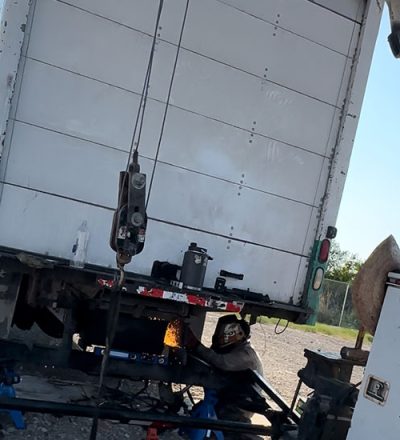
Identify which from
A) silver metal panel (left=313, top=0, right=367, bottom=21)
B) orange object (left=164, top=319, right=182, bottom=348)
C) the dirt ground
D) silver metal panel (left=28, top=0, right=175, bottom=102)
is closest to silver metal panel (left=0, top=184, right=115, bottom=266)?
silver metal panel (left=28, top=0, right=175, bottom=102)

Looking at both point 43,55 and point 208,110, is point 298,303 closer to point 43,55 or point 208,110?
point 208,110

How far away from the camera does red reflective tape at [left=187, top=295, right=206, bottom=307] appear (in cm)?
427

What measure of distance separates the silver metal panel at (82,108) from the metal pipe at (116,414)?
173 centimetres

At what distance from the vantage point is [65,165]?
3.98m

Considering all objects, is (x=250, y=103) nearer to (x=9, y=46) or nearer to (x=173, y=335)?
(x=9, y=46)

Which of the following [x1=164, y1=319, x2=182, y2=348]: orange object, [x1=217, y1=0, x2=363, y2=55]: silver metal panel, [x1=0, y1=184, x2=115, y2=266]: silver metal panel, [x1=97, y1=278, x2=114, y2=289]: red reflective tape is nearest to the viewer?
[x1=0, y1=184, x2=115, y2=266]: silver metal panel

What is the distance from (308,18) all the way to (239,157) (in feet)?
4.15

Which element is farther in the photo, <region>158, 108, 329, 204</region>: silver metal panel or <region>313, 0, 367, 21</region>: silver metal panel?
<region>313, 0, 367, 21</region>: silver metal panel

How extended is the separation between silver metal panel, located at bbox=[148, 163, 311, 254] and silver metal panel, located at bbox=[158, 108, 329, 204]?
70 millimetres

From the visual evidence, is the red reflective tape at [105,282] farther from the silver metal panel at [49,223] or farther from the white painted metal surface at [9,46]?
the white painted metal surface at [9,46]

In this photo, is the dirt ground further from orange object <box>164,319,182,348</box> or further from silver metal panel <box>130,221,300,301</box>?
silver metal panel <box>130,221,300,301</box>

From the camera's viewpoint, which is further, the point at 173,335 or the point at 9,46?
the point at 173,335

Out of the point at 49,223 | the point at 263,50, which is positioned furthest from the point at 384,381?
the point at 263,50

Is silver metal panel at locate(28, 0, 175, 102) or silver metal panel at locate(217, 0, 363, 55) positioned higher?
silver metal panel at locate(217, 0, 363, 55)
